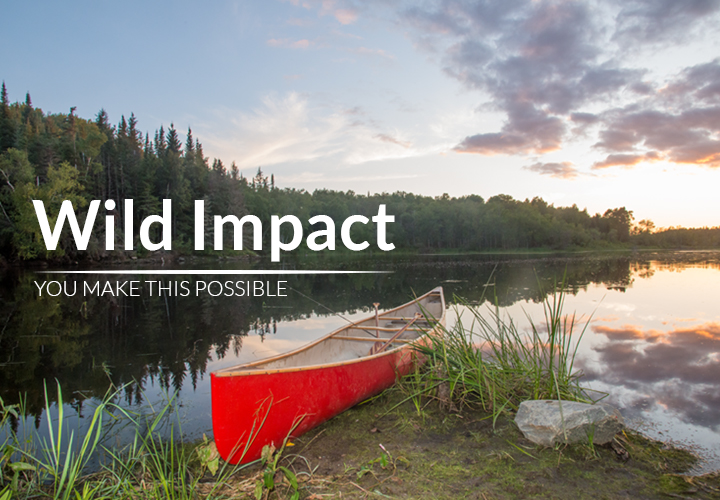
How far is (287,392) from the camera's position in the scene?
4137mm

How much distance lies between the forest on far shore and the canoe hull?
126 feet

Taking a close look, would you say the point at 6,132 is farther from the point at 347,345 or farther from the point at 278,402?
the point at 278,402

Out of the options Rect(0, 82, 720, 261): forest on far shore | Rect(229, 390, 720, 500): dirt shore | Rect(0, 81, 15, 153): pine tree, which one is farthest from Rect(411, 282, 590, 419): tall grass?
Rect(0, 81, 15, 153): pine tree

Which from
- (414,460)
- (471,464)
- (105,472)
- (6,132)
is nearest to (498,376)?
(471,464)

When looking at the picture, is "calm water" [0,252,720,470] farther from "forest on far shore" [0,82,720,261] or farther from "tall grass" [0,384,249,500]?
"forest on far shore" [0,82,720,261]

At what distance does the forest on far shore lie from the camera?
35.8 metres

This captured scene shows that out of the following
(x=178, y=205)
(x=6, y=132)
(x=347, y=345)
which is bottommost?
(x=347, y=345)

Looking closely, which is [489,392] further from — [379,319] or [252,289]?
[252,289]

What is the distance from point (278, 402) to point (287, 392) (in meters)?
0.13

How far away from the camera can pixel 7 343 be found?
29.2ft

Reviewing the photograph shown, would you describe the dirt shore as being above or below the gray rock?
below

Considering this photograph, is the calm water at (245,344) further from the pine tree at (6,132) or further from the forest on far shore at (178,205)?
the pine tree at (6,132)

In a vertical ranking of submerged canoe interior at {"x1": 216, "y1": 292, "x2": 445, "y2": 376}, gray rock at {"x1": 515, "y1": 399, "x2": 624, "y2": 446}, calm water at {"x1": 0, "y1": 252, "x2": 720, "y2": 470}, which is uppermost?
submerged canoe interior at {"x1": 216, "y1": 292, "x2": 445, "y2": 376}

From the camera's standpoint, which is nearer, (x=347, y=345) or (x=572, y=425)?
(x=572, y=425)
